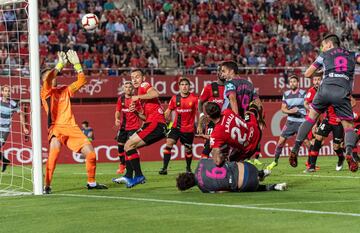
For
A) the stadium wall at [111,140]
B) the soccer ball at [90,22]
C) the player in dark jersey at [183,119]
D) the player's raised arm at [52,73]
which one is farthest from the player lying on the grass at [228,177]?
the stadium wall at [111,140]

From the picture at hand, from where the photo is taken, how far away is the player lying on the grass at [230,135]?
41.2ft

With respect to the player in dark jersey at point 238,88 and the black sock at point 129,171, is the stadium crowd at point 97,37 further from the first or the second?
the player in dark jersey at point 238,88

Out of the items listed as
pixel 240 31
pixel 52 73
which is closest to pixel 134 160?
pixel 52 73

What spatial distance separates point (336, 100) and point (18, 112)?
9.59 m

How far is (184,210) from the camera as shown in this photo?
1053cm

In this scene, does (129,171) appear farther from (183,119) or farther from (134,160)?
(183,119)

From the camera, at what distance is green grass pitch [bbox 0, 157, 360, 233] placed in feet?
29.5

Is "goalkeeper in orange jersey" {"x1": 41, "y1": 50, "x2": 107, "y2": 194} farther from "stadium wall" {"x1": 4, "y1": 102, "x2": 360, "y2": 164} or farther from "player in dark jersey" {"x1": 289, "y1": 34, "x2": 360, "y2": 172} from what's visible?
"stadium wall" {"x1": 4, "y1": 102, "x2": 360, "y2": 164}

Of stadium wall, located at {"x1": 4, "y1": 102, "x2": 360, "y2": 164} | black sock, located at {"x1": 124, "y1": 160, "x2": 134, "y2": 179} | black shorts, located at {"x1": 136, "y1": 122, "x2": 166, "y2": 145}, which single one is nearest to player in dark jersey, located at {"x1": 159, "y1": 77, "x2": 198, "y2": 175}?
black shorts, located at {"x1": 136, "y1": 122, "x2": 166, "y2": 145}

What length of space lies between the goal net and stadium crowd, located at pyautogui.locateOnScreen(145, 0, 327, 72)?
20.6ft

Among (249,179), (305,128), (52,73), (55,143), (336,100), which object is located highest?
(52,73)

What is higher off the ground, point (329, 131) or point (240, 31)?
point (240, 31)

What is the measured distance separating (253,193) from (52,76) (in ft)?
12.7

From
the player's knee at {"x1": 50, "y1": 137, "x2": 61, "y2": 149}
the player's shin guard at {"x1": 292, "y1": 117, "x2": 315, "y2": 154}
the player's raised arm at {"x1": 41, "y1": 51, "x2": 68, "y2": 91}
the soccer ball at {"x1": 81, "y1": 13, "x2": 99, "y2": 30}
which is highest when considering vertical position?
the soccer ball at {"x1": 81, "y1": 13, "x2": 99, "y2": 30}
